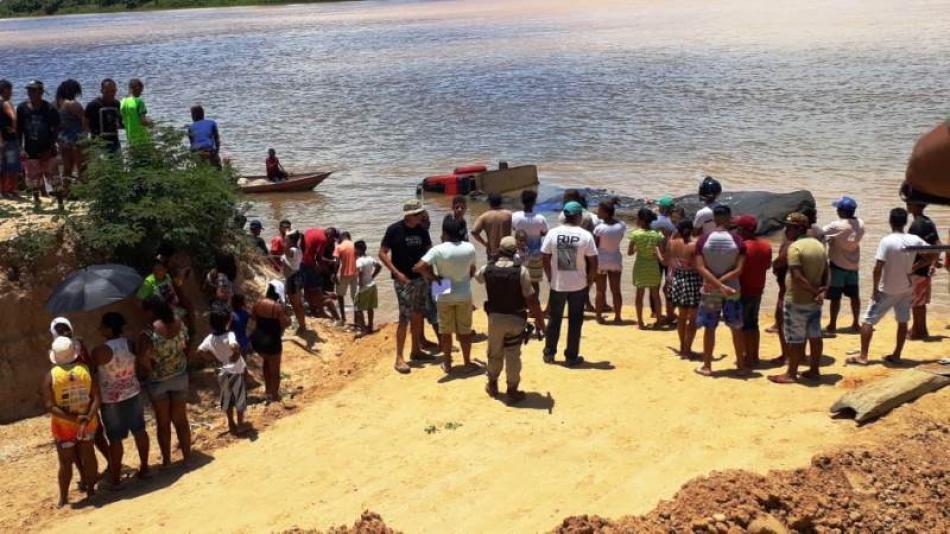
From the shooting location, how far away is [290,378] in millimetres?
12047

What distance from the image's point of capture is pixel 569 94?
132 feet

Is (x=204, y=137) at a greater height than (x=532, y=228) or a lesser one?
greater

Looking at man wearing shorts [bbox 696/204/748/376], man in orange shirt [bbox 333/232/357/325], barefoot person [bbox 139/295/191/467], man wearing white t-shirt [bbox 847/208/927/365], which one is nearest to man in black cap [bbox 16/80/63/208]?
man in orange shirt [bbox 333/232/357/325]

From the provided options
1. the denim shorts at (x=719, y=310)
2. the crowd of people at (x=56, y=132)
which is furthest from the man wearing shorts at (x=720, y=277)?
the crowd of people at (x=56, y=132)

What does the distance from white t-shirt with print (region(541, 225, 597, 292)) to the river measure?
651cm

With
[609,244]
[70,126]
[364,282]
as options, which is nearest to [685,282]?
[609,244]

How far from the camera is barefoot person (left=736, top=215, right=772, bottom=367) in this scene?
10008mm

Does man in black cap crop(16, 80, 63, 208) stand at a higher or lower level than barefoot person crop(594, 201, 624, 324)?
higher

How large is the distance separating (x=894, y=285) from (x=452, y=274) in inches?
176

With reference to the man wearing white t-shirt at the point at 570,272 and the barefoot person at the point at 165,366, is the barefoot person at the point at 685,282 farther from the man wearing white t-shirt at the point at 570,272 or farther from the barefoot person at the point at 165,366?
the barefoot person at the point at 165,366

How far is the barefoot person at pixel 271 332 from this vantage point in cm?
1041

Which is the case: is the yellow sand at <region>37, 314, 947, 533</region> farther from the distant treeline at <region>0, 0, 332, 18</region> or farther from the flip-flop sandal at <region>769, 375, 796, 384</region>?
the distant treeline at <region>0, 0, 332, 18</region>

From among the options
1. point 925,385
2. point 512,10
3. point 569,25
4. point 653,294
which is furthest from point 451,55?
point 925,385

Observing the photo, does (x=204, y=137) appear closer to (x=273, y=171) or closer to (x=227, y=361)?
(x=227, y=361)
